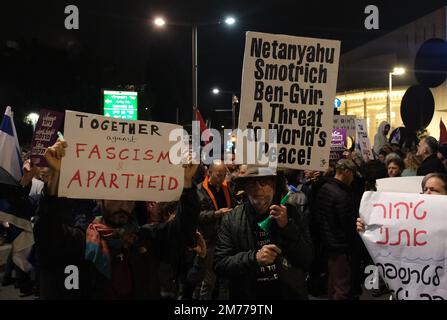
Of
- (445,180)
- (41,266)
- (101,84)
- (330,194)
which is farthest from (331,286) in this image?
(101,84)

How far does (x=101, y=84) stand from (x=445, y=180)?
27.0 metres

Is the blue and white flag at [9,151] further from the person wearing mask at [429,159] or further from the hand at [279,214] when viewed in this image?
the person wearing mask at [429,159]

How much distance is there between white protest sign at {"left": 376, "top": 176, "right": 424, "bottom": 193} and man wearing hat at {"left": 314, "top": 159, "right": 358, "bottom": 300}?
200 centimetres

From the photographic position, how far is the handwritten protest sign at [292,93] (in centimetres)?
441

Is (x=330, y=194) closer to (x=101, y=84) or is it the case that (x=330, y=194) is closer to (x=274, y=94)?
(x=274, y=94)

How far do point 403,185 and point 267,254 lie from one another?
176cm

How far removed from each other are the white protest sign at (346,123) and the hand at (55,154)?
28.9ft

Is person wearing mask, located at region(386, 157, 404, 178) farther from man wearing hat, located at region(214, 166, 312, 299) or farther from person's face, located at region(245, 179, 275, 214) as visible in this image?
person's face, located at region(245, 179, 275, 214)

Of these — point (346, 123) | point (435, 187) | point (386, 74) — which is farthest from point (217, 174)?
point (386, 74)

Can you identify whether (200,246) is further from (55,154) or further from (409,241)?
(409,241)

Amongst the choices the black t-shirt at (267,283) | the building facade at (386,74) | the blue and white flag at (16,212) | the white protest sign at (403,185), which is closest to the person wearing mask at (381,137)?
the white protest sign at (403,185)

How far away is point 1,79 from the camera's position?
29.7 m

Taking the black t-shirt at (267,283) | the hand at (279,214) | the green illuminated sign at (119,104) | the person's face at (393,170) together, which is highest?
the green illuminated sign at (119,104)

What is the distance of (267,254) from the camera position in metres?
3.60
